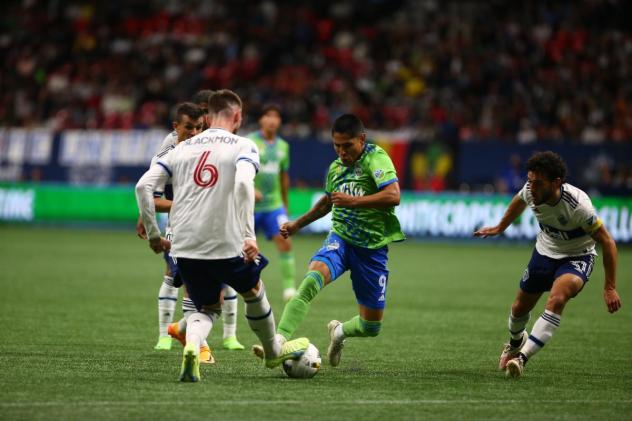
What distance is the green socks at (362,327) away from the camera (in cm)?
870

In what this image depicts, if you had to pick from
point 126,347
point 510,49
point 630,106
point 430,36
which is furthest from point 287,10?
point 126,347

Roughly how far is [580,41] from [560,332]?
17.9 metres

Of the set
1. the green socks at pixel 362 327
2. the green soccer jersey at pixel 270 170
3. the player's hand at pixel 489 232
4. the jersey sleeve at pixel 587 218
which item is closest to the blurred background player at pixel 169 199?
the green socks at pixel 362 327

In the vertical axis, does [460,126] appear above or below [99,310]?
above

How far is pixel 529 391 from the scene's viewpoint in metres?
7.75

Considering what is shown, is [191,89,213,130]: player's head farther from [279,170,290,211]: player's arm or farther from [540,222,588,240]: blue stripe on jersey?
[279,170,290,211]: player's arm

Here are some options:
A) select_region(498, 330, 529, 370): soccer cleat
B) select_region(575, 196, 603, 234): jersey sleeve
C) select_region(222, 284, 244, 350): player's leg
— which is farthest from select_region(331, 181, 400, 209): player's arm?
select_region(222, 284, 244, 350): player's leg

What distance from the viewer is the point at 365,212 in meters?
8.66

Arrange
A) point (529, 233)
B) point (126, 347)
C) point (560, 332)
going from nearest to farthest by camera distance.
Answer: point (126, 347), point (560, 332), point (529, 233)

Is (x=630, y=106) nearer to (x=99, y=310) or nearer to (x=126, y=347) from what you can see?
(x=99, y=310)

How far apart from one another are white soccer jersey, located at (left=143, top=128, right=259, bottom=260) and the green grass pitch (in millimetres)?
1009

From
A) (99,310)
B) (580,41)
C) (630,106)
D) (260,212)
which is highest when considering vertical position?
(580,41)

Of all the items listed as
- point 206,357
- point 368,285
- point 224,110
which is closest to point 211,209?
point 224,110

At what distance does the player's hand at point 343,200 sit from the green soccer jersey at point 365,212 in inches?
18.8
